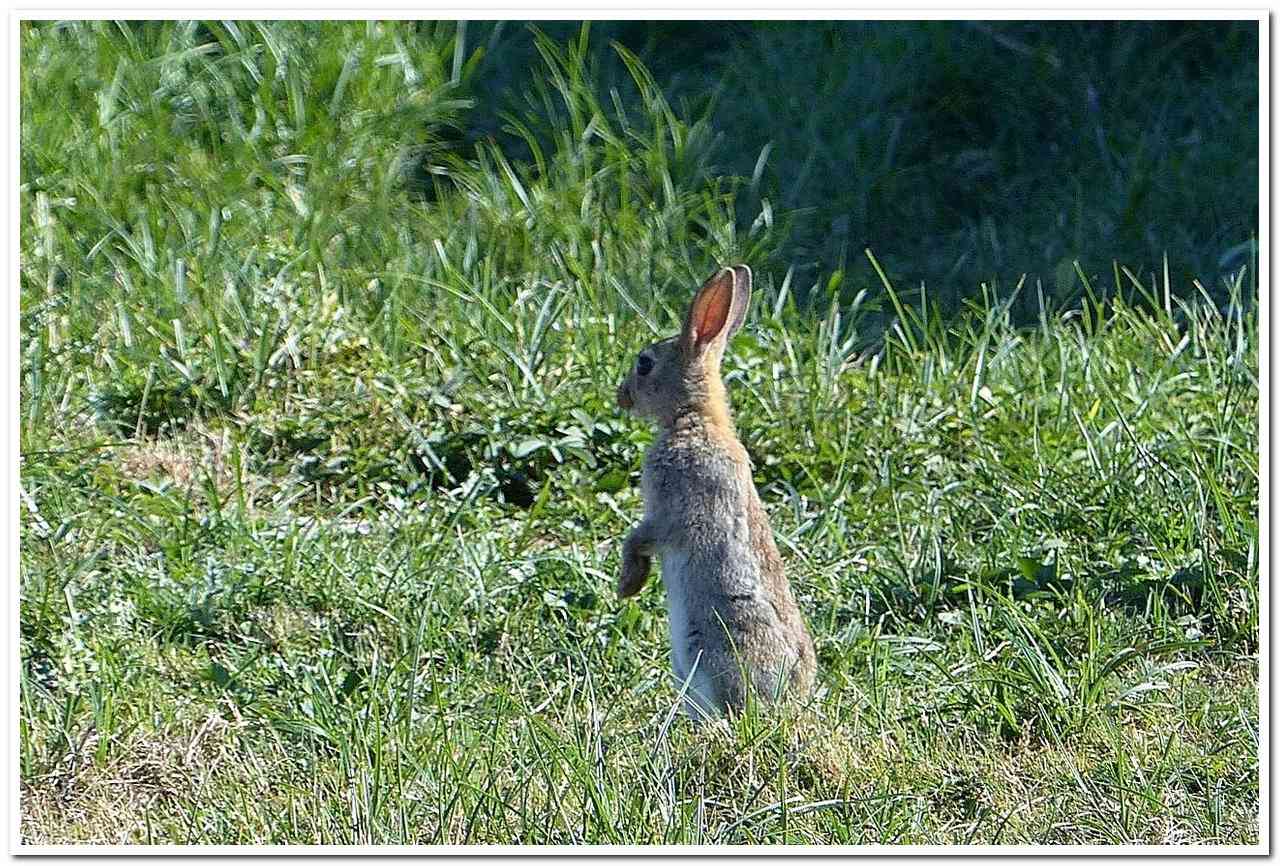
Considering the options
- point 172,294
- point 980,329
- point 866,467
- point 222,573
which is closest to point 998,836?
point 866,467

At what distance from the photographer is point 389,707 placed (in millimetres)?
4289

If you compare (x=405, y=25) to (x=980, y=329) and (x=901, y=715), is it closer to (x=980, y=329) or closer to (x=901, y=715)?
(x=980, y=329)

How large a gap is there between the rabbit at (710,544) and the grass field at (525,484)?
14cm

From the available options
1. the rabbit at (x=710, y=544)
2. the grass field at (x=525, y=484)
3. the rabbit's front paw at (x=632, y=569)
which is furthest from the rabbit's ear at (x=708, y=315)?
the grass field at (x=525, y=484)

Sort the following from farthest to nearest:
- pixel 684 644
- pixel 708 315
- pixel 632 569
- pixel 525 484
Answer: pixel 525 484 → pixel 708 315 → pixel 632 569 → pixel 684 644

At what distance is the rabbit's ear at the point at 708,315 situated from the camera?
4504 mm

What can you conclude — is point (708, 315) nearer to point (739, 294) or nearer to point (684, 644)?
point (739, 294)

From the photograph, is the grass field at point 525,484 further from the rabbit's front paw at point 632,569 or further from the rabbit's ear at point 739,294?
the rabbit's ear at point 739,294

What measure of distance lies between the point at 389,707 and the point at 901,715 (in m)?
1.22

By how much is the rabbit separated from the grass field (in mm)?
142

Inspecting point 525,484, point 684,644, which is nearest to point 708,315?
point 684,644

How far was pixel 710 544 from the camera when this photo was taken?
4367 mm

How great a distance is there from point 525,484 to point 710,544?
4.44 feet

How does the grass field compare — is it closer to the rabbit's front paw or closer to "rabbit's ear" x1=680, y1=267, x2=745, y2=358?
the rabbit's front paw
